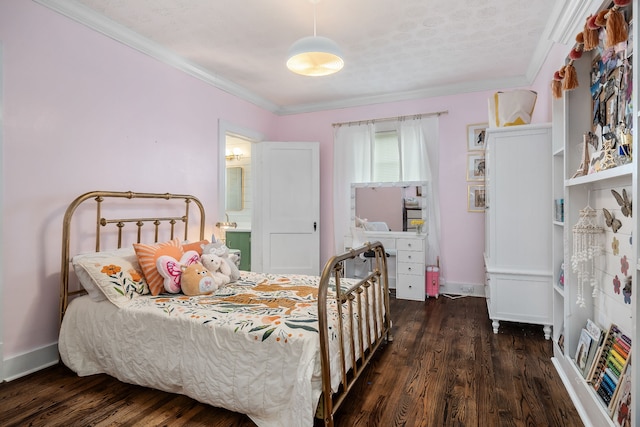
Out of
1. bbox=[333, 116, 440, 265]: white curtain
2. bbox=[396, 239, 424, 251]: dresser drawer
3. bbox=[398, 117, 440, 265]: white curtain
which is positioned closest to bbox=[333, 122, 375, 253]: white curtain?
bbox=[333, 116, 440, 265]: white curtain

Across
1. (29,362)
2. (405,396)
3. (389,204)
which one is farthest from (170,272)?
(389,204)

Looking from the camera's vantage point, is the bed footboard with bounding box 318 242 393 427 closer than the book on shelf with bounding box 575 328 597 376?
Yes

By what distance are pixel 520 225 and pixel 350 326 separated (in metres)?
1.94

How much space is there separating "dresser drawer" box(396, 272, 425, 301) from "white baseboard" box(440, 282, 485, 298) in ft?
1.43

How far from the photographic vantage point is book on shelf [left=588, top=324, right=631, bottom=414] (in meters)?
1.60

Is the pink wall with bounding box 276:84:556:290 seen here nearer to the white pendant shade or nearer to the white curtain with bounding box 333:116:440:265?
the white curtain with bounding box 333:116:440:265

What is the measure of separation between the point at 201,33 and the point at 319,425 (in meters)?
3.07

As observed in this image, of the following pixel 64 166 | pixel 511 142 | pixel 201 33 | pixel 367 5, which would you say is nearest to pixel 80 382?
pixel 64 166

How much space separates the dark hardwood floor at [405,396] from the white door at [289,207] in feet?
7.05

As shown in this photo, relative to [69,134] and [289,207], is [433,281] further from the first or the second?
[69,134]

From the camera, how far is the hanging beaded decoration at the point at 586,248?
6.31 ft

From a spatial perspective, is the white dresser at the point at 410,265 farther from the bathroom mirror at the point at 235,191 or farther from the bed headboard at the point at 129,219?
the bathroom mirror at the point at 235,191

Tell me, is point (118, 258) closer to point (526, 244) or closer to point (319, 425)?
point (319, 425)

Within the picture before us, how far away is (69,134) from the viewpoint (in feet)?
8.41
